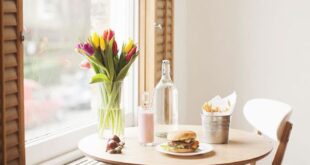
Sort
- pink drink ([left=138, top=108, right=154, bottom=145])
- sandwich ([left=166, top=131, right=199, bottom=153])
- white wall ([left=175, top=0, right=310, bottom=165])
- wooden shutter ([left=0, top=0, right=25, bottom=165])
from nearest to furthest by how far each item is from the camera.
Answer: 1. wooden shutter ([left=0, top=0, right=25, bottom=165])
2. sandwich ([left=166, top=131, right=199, bottom=153])
3. pink drink ([left=138, top=108, right=154, bottom=145])
4. white wall ([left=175, top=0, right=310, bottom=165])

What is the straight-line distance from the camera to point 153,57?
2.63 m

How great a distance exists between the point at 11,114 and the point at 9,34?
0.25 meters

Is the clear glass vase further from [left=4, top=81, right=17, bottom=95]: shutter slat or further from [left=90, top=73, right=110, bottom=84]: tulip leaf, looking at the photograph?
[left=4, top=81, right=17, bottom=95]: shutter slat

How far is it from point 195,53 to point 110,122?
4.03ft

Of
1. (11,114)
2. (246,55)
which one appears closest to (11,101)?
(11,114)

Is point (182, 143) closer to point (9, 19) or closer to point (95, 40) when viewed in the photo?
point (95, 40)

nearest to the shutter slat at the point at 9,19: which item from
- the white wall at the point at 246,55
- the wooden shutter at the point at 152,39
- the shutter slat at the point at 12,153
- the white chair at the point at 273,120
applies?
the shutter slat at the point at 12,153

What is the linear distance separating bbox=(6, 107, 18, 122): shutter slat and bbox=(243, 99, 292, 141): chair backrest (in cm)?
87

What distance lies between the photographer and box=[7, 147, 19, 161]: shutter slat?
1.64 m

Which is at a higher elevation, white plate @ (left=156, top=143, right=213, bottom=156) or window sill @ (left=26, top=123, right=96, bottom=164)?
white plate @ (left=156, top=143, right=213, bottom=156)

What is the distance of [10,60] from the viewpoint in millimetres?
1633

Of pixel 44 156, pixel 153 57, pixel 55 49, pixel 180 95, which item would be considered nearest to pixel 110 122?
pixel 44 156

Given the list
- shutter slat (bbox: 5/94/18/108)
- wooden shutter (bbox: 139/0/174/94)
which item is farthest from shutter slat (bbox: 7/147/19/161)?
wooden shutter (bbox: 139/0/174/94)

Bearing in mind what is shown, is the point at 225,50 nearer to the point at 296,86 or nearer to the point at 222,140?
the point at 296,86
